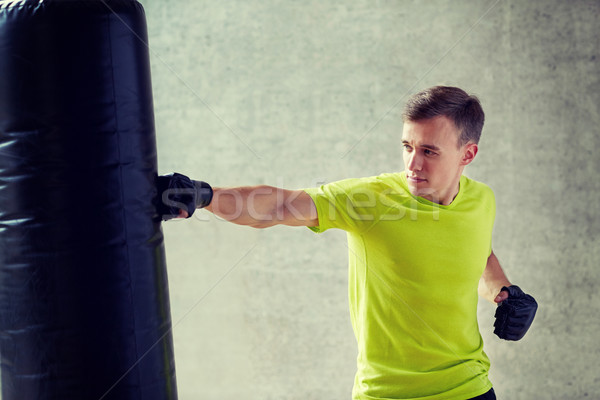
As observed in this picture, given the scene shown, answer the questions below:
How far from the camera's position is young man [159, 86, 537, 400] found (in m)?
1.85

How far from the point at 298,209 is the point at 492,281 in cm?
91

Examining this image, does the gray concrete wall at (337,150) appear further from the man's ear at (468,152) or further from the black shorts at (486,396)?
the black shorts at (486,396)

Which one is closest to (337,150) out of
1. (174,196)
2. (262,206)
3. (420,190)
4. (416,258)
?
(420,190)

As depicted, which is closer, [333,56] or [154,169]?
[154,169]

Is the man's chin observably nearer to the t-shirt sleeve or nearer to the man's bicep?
the t-shirt sleeve

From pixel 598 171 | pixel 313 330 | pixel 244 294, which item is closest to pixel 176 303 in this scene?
pixel 244 294

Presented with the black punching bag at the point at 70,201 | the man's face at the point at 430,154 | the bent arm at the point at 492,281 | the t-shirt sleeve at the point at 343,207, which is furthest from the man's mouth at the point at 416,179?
the black punching bag at the point at 70,201

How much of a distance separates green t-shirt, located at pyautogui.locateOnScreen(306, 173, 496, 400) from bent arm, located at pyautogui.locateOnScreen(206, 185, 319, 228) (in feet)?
0.16

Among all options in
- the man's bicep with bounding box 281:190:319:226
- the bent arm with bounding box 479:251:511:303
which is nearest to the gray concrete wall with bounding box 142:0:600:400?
the bent arm with bounding box 479:251:511:303

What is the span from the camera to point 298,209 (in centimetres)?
183

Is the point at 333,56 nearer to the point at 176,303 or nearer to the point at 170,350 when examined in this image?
the point at 176,303

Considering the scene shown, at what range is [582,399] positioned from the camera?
2844 millimetres

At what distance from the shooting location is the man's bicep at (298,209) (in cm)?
180

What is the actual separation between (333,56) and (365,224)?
1278 millimetres
